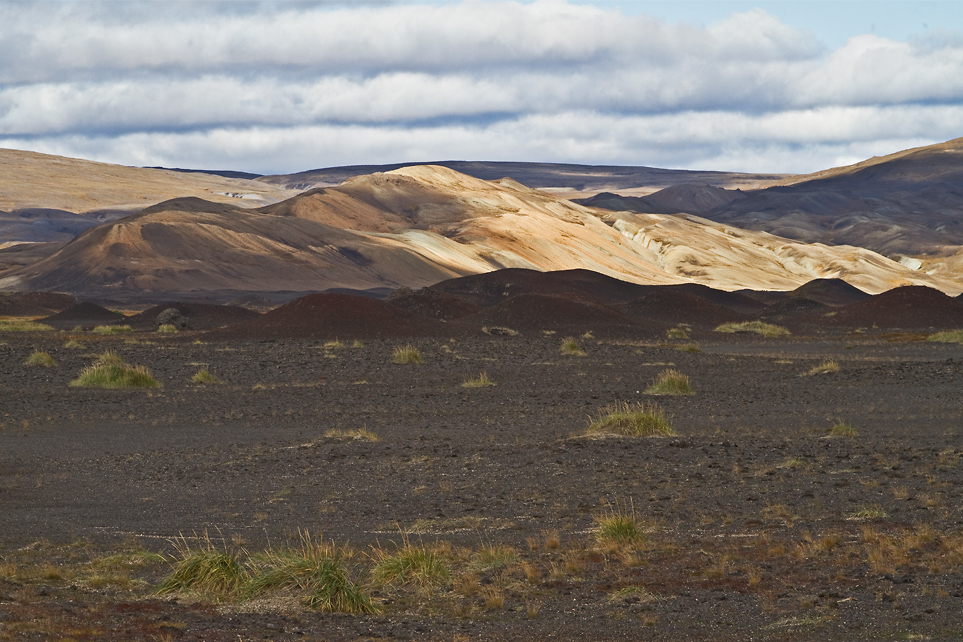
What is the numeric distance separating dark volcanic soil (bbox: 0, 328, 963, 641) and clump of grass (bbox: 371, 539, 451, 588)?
104 millimetres

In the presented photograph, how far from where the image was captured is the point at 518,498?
1118 centimetres

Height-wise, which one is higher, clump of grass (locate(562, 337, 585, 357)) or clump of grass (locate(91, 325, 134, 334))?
clump of grass (locate(562, 337, 585, 357))

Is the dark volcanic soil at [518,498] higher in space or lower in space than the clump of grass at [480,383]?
higher

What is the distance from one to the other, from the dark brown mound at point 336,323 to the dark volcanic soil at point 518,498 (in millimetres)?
13483

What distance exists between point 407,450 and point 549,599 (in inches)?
311

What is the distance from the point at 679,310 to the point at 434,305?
1260 cm

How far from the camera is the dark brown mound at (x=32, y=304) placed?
62.1m

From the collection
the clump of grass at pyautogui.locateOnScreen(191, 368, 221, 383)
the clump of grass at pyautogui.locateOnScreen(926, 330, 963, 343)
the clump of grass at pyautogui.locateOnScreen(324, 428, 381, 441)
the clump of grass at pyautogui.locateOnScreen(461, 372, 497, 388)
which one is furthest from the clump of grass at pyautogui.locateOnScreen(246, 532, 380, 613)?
the clump of grass at pyautogui.locateOnScreen(926, 330, 963, 343)

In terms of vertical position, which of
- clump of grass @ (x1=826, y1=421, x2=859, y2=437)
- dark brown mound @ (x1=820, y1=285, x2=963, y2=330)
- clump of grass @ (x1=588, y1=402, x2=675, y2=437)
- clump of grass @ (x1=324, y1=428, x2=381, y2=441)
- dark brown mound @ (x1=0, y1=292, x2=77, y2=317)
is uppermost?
dark brown mound @ (x1=820, y1=285, x2=963, y2=330)

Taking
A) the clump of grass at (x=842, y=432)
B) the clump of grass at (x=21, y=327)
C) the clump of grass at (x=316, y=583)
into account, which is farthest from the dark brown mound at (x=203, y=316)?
the clump of grass at (x=316, y=583)

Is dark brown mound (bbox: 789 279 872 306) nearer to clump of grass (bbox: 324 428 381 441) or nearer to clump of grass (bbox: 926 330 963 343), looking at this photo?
clump of grass (bbox: 926 330 963 343)

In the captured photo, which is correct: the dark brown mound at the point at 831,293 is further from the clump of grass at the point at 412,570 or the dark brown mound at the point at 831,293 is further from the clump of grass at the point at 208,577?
the clump of grass at the point at 208,577

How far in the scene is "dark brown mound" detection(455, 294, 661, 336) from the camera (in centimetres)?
4328

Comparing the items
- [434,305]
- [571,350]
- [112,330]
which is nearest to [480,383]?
[571,350]
